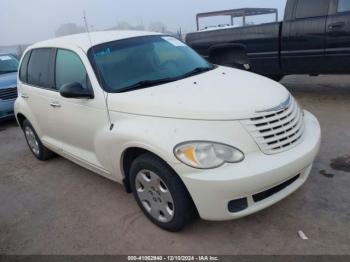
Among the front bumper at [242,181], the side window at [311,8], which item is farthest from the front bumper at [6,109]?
the front bumper at [242,181]

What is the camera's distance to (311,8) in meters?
6.44

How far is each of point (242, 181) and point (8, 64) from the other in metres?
8.13

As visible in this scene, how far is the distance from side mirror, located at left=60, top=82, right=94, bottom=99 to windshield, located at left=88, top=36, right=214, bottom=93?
7.0 inches

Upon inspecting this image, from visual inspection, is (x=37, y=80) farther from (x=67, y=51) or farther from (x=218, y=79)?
(x=218, y=79)

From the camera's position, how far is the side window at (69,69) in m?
3.82

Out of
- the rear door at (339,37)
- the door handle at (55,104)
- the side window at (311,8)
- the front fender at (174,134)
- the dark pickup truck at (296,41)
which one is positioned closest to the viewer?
the front fender at (174,134)

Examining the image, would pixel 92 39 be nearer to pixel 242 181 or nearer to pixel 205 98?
pixel 205 98

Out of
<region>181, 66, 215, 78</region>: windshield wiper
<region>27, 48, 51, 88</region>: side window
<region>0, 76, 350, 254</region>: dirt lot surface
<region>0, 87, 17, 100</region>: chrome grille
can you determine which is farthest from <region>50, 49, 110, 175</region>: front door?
<region>0, 87, 17, 100</region>: chrome grille

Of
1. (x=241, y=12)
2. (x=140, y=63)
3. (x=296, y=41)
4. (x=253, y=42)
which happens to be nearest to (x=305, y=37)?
(x=296, y=41)

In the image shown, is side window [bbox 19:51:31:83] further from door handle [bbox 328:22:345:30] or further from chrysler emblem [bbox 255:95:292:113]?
door handle [bbox 328:22:345:30]

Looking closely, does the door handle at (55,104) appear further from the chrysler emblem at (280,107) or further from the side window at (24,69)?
the chrysler emblem at (280,107)

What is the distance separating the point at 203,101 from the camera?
9.97 ft

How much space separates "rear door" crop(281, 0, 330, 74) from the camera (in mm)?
6305

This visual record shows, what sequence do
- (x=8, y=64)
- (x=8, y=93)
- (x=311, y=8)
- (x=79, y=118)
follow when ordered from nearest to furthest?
1. (x=79, y=118)
2. (x=311, y=8)
3. (x=8, y=93)
4. (x=8, y=64)
